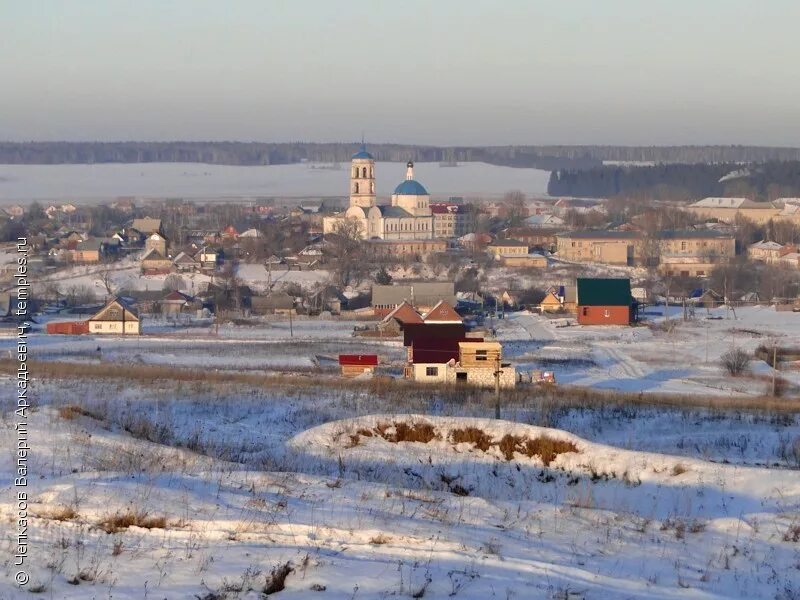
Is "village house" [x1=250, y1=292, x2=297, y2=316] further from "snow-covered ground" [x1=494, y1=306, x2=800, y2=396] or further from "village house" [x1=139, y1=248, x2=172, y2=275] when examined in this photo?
"village house" [x1=139, y1=248, x2=172, y2=275]

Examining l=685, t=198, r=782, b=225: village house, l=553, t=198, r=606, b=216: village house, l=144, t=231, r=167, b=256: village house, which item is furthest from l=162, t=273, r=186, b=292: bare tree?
l=553, t=198, r=606, b=216: village house

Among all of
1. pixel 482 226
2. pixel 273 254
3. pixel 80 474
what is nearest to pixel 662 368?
pixel 80 474

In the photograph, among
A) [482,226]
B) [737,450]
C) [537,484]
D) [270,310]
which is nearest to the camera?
[537,484]

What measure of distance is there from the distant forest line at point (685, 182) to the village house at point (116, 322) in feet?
152

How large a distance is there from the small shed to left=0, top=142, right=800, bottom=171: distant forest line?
76.7 m

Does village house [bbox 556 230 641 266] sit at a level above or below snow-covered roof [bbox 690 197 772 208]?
below

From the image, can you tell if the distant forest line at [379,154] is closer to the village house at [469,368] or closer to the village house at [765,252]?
the village house at [765,252]

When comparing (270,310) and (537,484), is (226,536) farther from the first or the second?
(270,310)

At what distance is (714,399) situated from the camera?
38.5 ft

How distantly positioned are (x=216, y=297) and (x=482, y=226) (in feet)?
81.0

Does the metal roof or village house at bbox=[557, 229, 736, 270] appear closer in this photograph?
the metal roof

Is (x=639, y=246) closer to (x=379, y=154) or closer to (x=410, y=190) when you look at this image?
(x=410, y=190)

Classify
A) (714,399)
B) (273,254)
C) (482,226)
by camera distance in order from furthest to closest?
(482,226), (273,254), (714,399)

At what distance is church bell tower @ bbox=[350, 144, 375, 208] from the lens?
47125 mm
